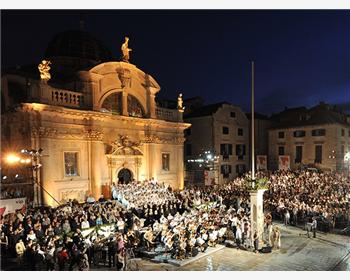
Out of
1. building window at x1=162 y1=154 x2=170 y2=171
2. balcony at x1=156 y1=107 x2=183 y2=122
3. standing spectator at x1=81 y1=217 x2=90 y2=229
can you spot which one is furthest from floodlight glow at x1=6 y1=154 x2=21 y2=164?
building window at x1=162 y1=154 x2=170 y2=171

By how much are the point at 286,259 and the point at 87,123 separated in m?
15.6

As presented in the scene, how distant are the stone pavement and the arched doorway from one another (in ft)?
39.8

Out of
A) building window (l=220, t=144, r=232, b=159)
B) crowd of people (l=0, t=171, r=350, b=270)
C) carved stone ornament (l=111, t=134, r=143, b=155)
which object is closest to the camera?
crowd of people (l=0, t=171, r=350, b=270)

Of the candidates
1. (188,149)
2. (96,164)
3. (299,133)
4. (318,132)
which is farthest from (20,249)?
(299,133)

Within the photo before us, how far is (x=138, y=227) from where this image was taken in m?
14.4

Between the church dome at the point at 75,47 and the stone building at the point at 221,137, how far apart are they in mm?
13788

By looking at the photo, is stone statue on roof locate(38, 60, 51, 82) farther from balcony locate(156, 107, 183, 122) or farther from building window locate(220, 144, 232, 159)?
building window locate(220, 144, 232, 159)

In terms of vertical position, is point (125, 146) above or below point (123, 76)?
below

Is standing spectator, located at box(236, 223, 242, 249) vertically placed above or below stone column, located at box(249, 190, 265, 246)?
below

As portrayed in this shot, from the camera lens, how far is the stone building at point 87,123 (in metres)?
19.0

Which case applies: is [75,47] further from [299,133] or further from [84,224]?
[299,133]

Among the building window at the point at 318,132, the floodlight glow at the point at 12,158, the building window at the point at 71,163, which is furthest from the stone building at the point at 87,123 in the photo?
the building window at the point at 318,132

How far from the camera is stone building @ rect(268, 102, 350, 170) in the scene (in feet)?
114

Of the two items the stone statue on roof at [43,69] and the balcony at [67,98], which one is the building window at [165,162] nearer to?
the balcony at [67,98]
